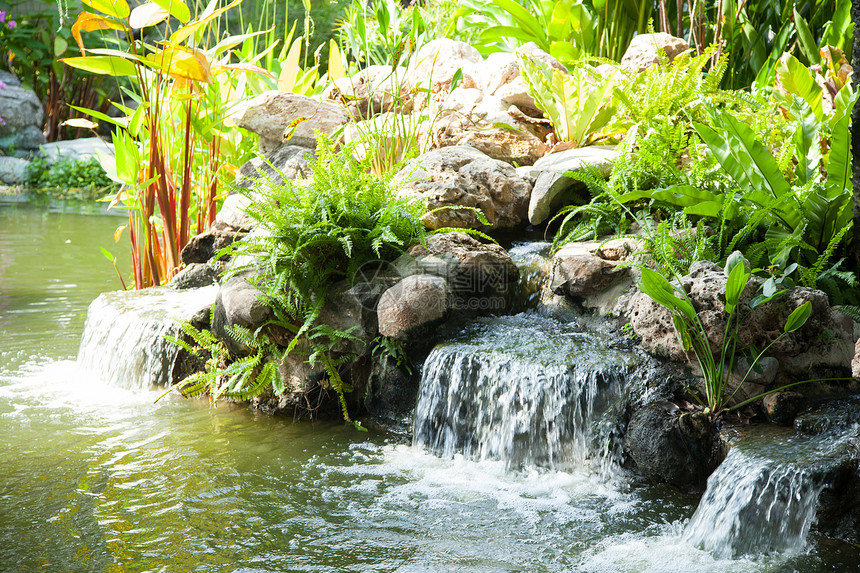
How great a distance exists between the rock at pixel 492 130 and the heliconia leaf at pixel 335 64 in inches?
73.8

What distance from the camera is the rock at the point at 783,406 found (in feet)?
10.8

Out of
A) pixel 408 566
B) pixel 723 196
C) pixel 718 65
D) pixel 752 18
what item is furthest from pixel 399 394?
pixel 752 18

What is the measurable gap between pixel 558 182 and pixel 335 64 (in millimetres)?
3738

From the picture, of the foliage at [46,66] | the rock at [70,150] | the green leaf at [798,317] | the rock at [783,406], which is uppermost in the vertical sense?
the foliage at [46,66]

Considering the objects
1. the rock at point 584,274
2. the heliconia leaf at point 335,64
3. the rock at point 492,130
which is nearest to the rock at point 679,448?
the rock at point 584,274

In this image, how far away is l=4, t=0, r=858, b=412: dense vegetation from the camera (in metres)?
3.87

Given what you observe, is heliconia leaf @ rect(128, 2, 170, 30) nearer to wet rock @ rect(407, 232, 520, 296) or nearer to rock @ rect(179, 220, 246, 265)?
rock @ rect(179, 220, 246, 265)

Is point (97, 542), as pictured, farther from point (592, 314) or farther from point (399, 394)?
point (592, 314)

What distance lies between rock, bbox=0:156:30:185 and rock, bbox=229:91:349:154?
426 inches

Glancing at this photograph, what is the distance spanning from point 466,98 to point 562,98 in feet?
3.42

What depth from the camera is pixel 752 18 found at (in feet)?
24.6

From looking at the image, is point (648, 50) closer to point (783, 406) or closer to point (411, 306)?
point (411, 306)

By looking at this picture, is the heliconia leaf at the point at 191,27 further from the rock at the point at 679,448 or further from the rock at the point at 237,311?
the rock at the point at 679,448

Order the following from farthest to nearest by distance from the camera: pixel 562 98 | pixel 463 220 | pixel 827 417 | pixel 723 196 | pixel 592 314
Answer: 1. pixel 562 98
2. pixel 463 220
3. pixel 592 314
4. pixel 723 196
5. pixel 827 417
